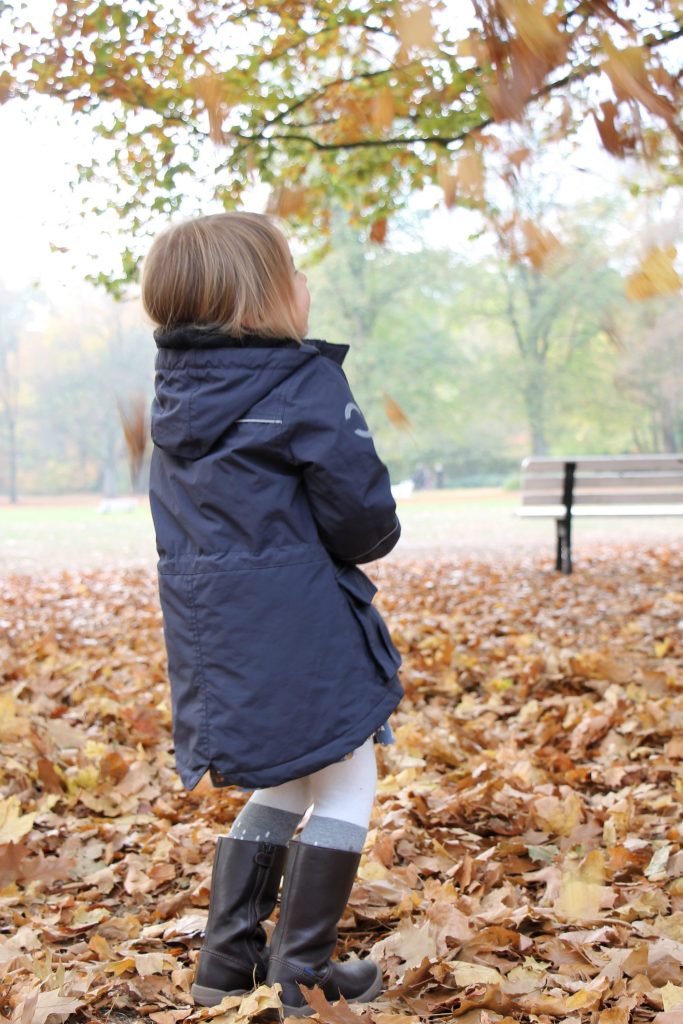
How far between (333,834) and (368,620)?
1.40 ft

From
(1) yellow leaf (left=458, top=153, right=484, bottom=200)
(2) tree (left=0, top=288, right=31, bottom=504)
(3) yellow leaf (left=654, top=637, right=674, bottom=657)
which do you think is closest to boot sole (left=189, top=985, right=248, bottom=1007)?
(1) yellow leaf (left=458, top=153, right=484, bottom=200)

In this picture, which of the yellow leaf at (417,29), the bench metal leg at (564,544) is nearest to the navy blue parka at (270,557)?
the yellow leaf at (417,29)

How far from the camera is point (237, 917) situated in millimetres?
2055

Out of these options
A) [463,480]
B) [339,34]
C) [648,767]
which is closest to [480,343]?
[463,480]

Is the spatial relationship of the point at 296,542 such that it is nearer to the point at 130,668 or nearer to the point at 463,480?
the point at 130,668

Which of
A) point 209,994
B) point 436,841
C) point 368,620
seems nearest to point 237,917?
point 209,994

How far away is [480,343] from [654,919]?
3603 centimetres

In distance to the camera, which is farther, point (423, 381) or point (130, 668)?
point (423, 381)

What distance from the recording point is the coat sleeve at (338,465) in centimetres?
187

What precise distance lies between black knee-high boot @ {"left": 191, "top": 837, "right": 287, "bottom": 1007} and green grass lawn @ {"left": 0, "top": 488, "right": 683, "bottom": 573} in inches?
349

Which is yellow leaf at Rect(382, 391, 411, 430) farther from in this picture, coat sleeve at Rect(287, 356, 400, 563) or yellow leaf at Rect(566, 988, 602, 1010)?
yellow leaf at Rect(566, 988, 602, 1010)

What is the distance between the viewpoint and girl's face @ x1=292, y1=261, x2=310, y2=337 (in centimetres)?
200

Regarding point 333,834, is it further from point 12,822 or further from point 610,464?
point 610,464

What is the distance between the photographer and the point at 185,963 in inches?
88.4
